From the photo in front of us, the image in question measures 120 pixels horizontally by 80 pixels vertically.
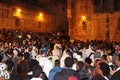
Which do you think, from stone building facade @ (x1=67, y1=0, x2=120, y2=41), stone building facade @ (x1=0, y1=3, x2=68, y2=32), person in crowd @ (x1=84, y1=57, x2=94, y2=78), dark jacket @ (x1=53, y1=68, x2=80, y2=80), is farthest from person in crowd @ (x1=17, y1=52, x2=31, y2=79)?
stone building facade @ (x1=0, y1=3, x2=68, y2=32)

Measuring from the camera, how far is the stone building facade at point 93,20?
149 feet

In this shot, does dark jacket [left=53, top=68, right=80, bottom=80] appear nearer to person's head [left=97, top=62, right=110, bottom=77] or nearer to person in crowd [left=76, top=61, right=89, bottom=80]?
person's head [left=97, top=62, right=110, bottom=77]

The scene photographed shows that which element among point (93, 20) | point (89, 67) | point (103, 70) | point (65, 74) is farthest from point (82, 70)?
point (93, 20)

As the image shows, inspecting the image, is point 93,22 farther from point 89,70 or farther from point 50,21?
point 89,70

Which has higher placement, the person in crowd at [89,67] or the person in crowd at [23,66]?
the person in crowd at [89,67]

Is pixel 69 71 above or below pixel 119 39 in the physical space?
above

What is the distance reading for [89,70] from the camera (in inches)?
413

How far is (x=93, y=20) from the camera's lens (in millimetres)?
47156

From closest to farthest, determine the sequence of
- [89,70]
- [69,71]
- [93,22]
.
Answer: [69,71] → [89,70] → [93,22]

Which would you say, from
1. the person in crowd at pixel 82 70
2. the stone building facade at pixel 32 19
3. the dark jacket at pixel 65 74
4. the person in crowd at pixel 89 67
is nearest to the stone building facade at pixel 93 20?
the stone building facade at pixel 32 19

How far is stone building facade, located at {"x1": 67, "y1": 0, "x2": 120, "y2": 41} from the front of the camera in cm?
4531

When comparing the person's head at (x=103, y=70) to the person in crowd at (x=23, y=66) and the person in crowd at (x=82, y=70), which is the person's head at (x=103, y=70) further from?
the person in crowd at (x=23, y=66)

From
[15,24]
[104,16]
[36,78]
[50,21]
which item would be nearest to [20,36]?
[15,24]

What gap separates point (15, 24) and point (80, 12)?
9.44 m
